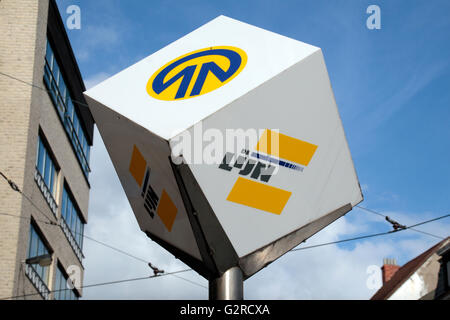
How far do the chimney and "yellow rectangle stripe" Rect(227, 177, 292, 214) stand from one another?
35209mm

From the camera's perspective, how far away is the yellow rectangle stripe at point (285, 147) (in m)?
7.00

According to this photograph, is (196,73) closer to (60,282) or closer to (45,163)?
(45,163)

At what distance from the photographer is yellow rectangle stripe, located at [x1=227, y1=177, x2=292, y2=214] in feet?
22.7

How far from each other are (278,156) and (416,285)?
2955cm

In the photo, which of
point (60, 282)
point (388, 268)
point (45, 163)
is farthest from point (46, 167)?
point (388, 268)

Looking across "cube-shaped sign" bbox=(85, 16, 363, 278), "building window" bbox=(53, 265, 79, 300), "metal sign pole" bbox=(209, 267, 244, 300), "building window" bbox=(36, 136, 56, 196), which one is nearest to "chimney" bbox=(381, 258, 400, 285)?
"building window" bbox=(53, 265, 79, 300)

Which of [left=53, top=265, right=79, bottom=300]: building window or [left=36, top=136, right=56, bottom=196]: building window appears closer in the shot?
[left=36, top=136, right=56, bottom=196]: building window

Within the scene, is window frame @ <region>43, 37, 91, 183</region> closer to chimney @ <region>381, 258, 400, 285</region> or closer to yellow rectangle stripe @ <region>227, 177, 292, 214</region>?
chimney @ <region>381, 258, 400, 285</region>

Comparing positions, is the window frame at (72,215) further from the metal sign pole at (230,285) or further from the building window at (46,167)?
the metal sign pole at (230,285)

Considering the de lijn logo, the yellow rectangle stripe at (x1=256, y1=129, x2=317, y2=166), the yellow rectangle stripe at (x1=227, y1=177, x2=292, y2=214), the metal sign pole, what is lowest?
the metal sign pole

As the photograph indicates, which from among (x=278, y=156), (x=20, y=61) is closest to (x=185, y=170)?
(x=278, y=156)

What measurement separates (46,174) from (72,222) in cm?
636
